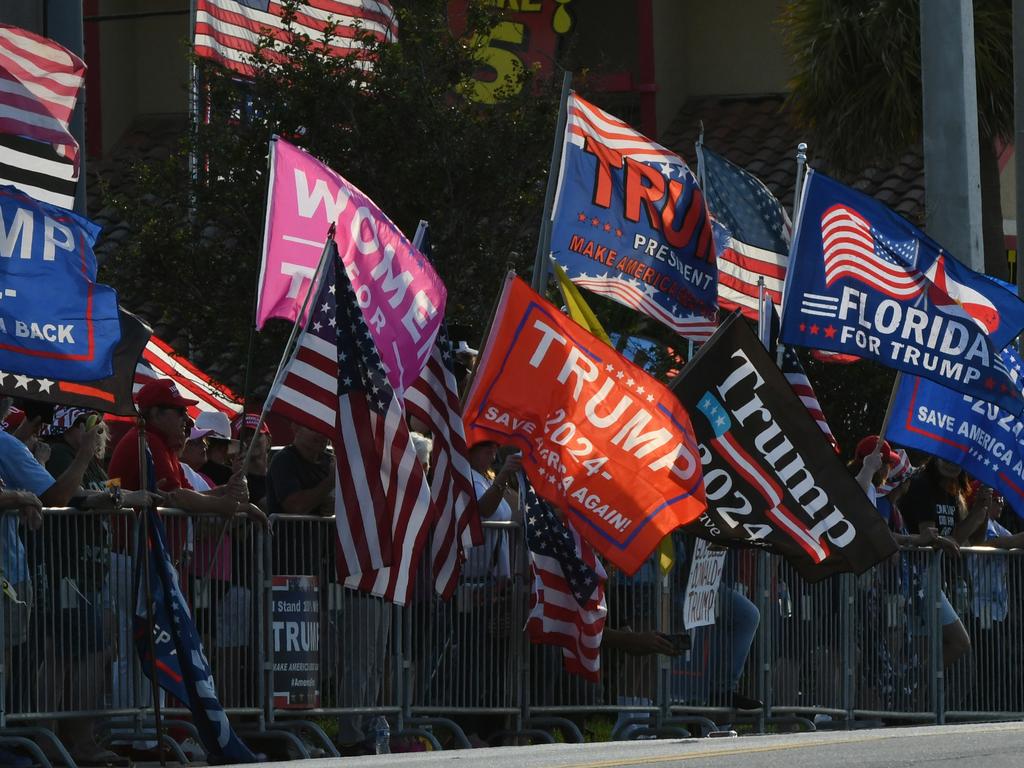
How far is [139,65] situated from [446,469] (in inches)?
776

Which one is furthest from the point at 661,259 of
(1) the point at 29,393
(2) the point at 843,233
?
(1) the point at 29,393

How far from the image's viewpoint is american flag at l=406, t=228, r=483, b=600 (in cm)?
1194

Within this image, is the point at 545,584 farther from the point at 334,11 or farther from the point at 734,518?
the point at 334,11

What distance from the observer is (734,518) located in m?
13.0

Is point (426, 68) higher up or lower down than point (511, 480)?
higher up

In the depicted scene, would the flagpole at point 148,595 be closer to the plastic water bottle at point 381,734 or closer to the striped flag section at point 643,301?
the plastic water bottle at point 381,734

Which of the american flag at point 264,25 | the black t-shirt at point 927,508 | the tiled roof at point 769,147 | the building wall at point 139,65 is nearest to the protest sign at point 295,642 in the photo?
the black t-shirt at point 927,508

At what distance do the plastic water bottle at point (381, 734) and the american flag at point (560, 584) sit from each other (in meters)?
0.99

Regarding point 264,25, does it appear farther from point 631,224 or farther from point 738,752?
point 738,752

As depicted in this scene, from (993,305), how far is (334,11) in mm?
6421

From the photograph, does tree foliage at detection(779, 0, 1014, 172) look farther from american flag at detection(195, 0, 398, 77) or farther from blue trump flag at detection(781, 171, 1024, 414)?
blue trump flag at detection(781, 171, 1024, 414)

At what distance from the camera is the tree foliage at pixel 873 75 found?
23.2 meters

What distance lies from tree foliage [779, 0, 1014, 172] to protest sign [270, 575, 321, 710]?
42.7 ft

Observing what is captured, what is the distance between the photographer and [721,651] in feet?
44.1
